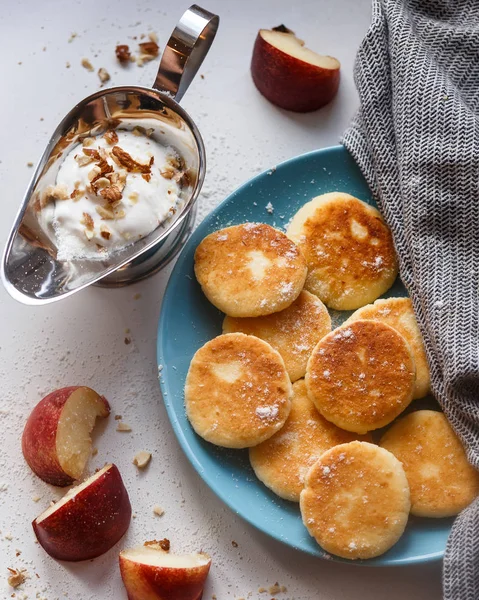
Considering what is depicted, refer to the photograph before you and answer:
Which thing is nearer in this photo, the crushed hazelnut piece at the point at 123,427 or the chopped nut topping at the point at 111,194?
the chopped nut topping at the point at 111,194

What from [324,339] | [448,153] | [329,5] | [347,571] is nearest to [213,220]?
[324,339]

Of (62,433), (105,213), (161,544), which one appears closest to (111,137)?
(105,213)

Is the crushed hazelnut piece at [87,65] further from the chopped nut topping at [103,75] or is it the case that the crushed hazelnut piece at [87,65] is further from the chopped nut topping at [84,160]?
the chopped nut topping at [84,160]

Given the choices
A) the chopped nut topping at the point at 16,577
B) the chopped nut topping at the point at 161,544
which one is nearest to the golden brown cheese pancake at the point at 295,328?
the chopped nut topping at the point at 161,544

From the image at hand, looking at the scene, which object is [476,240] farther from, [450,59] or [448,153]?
[450,59]

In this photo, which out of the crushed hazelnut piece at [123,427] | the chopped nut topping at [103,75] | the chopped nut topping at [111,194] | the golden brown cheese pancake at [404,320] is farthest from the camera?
the chopped nut topping at [103,75]

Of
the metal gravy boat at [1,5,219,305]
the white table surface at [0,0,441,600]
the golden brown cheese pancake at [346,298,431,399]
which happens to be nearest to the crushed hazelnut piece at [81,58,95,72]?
the white table surface at [0,0,441,600]
